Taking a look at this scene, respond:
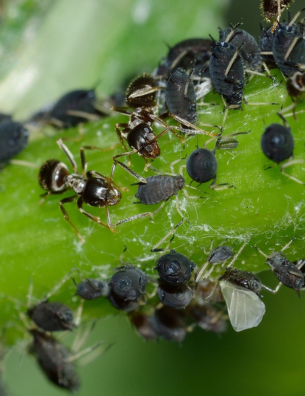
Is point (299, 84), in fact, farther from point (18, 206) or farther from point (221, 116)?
point (18, 206)

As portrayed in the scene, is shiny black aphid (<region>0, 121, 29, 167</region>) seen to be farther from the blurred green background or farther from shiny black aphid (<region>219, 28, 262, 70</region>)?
shiny black aphid (<region>219, 28, 262, 70</region>)

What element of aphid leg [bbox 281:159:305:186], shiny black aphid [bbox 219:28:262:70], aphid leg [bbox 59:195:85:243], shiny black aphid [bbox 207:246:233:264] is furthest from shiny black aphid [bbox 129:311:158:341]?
shiny black aphid [bbox 219:28:262:70]

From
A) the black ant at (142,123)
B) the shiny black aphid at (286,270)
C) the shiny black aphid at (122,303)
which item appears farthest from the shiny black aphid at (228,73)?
the shiny black aphid at (122,303)

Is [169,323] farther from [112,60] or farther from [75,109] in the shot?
[112,60]

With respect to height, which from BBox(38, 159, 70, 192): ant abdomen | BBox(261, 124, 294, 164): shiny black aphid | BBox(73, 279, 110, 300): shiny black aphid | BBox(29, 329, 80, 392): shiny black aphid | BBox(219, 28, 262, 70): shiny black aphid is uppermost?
BBox(219, 28, 262, 70): shiny black aphid

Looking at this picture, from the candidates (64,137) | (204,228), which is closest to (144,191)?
(204,228)

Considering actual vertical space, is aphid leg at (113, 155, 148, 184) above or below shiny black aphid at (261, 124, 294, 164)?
below

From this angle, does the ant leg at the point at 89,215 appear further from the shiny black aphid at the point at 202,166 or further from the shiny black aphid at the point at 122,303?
the shiny black aphid at the point at 202,166
